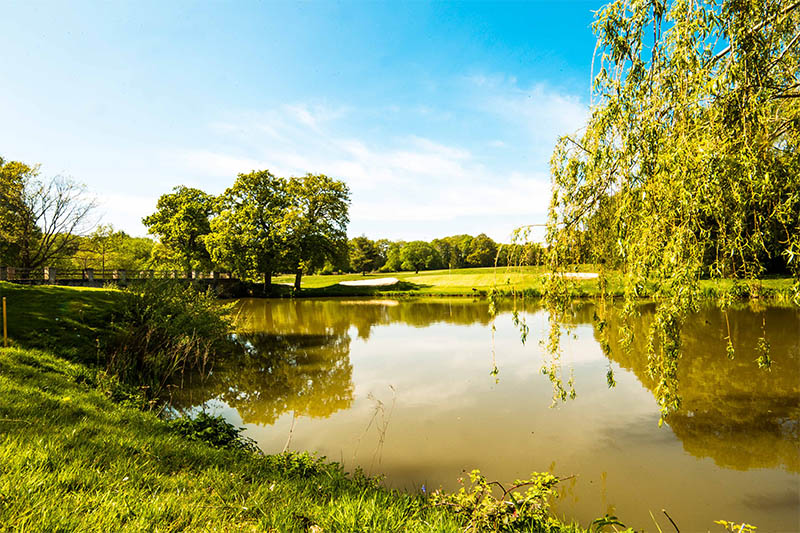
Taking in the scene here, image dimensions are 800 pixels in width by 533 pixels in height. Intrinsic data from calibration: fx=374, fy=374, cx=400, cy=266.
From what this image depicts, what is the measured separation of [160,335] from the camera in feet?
29.6

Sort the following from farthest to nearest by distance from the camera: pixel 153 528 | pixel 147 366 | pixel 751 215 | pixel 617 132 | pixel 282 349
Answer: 1. pixel 282 349
2. pixel 147 366
3. pixel 617 132
4. pixel 751 215
5. pixel 153 528

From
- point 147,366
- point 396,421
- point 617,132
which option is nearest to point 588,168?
point 617,132

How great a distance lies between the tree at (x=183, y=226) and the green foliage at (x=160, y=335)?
1036 inches

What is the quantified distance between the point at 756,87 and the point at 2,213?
110 ft

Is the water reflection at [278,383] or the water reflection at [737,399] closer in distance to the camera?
the water reflection at [737,399]

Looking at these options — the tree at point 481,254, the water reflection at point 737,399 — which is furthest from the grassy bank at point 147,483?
the tree at point 481,254

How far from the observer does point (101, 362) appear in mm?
7594

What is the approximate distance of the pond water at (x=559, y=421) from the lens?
417 centimetres

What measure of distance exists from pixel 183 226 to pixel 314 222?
12251mm

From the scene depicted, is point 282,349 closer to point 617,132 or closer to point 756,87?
point 617,132

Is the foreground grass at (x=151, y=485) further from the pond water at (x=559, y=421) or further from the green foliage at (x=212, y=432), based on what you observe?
the pond water at (x=559, y=421)

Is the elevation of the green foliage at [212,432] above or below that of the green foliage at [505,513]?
below

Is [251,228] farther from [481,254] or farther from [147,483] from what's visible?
[481,254]

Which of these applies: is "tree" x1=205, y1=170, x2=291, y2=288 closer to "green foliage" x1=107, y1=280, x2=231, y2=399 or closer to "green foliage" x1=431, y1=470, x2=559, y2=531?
"green foliage" x1=107, y1=280, x2=231, y2=399
